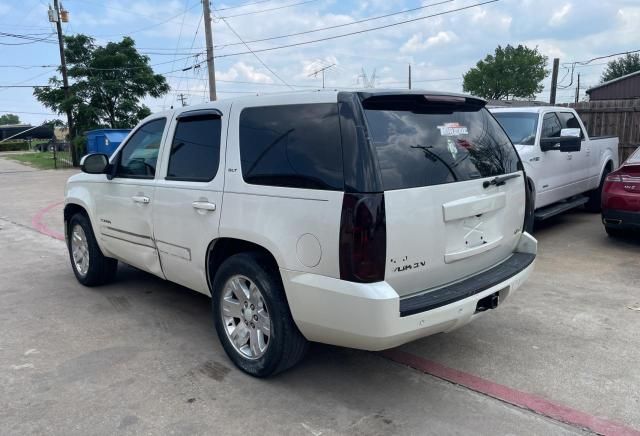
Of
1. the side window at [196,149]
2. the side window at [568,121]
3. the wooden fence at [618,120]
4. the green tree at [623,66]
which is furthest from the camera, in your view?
the green tree at [623,66]

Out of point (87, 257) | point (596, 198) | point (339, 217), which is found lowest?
point (87, 257)

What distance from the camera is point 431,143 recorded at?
10.5ft

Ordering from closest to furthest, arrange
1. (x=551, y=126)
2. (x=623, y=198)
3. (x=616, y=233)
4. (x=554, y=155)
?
1. (x=623, y=198)
2. (x=616, y=233)
3. (x=554, y=155)
4. (x=551, y=126)

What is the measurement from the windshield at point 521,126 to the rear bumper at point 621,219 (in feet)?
4.57

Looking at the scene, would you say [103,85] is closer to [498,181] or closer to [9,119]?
[498,181]

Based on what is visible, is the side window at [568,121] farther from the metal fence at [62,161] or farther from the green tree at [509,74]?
the green tree at [509,74]

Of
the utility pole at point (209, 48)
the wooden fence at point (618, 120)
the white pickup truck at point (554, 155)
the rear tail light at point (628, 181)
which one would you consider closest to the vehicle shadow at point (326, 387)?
the white pickup truck at point (554, 155)

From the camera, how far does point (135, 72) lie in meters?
27.8

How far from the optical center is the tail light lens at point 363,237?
274 cm

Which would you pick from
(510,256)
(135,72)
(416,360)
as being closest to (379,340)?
(416,360)

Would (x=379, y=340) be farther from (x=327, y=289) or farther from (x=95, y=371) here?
(x=95, y=371)

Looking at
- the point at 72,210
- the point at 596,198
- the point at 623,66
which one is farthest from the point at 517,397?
the point at 623,66

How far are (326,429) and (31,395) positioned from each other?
2003 mm

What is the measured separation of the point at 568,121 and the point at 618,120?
184 inches
